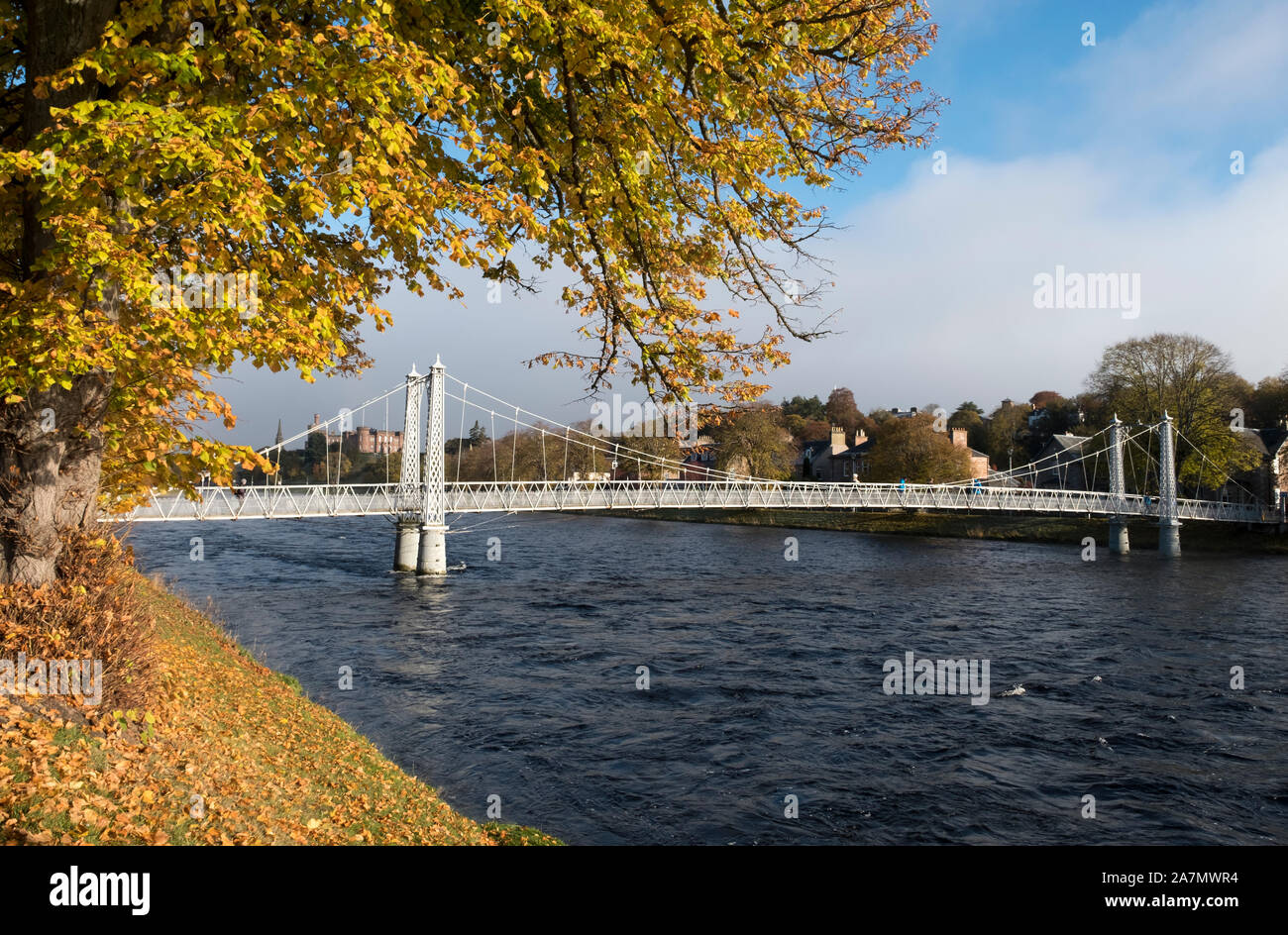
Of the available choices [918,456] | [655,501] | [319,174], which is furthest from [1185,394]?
[319,174]

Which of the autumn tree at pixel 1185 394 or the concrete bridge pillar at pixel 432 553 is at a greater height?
the autumn tree at pixel 1185 394

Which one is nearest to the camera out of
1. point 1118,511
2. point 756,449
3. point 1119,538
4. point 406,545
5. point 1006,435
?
point 406,545

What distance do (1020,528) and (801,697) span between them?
4432 centimetres

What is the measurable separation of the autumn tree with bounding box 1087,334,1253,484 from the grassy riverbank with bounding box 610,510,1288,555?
13.7 ft

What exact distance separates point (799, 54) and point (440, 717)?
38.1 feet

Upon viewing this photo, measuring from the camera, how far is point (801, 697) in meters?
16.0

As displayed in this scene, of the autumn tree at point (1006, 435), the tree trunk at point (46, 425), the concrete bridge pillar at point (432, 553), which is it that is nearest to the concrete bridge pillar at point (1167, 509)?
the autumn tree at point (1006, 435)

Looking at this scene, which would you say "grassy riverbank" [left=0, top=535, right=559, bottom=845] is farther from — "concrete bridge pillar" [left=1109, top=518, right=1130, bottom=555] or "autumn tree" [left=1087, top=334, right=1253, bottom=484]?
"autumn tree" [left=1087, top=334, right=1253, bottom=484]

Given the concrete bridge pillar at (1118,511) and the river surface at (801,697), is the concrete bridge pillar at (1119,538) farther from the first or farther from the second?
the river surface at (801,697)

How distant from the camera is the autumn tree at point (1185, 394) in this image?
52.9m

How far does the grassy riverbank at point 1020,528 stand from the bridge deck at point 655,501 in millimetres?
1646

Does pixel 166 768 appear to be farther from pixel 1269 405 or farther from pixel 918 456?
pixel 1269 405

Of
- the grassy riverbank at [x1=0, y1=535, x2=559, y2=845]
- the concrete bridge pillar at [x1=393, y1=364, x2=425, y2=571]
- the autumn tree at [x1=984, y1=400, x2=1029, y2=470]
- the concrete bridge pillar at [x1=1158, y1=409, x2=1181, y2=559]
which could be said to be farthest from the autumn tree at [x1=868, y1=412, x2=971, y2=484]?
the grassy riverbank at [x1=0, y1=535, x2=559, y2=845]

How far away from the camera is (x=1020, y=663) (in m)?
19.3
